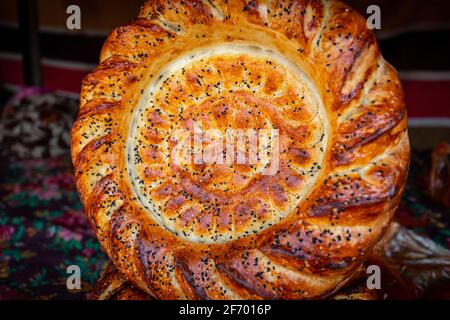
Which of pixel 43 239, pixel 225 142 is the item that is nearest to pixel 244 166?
pixel 225 142

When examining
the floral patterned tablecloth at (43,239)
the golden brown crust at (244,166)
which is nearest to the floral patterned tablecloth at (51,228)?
the floral patterned tablecloth at (43,239)

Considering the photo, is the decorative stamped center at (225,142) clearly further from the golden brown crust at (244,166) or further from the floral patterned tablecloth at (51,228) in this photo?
the floral patterned tablecloth at (51,228)

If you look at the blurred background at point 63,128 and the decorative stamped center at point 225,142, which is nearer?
the decorative stamped center at point 225,142

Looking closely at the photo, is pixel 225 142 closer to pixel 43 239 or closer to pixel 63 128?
pixel 43 239

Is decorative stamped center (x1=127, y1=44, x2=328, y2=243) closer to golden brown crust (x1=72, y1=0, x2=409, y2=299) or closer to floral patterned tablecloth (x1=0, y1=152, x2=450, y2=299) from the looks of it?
golden brown crust (x1=72, y1=0, x2=409, y2=299)

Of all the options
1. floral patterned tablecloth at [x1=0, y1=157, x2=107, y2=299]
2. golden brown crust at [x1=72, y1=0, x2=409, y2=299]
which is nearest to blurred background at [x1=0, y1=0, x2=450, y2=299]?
floral patterned tablecloth at [x1=0, y1=157, x2=107, y2=299]
